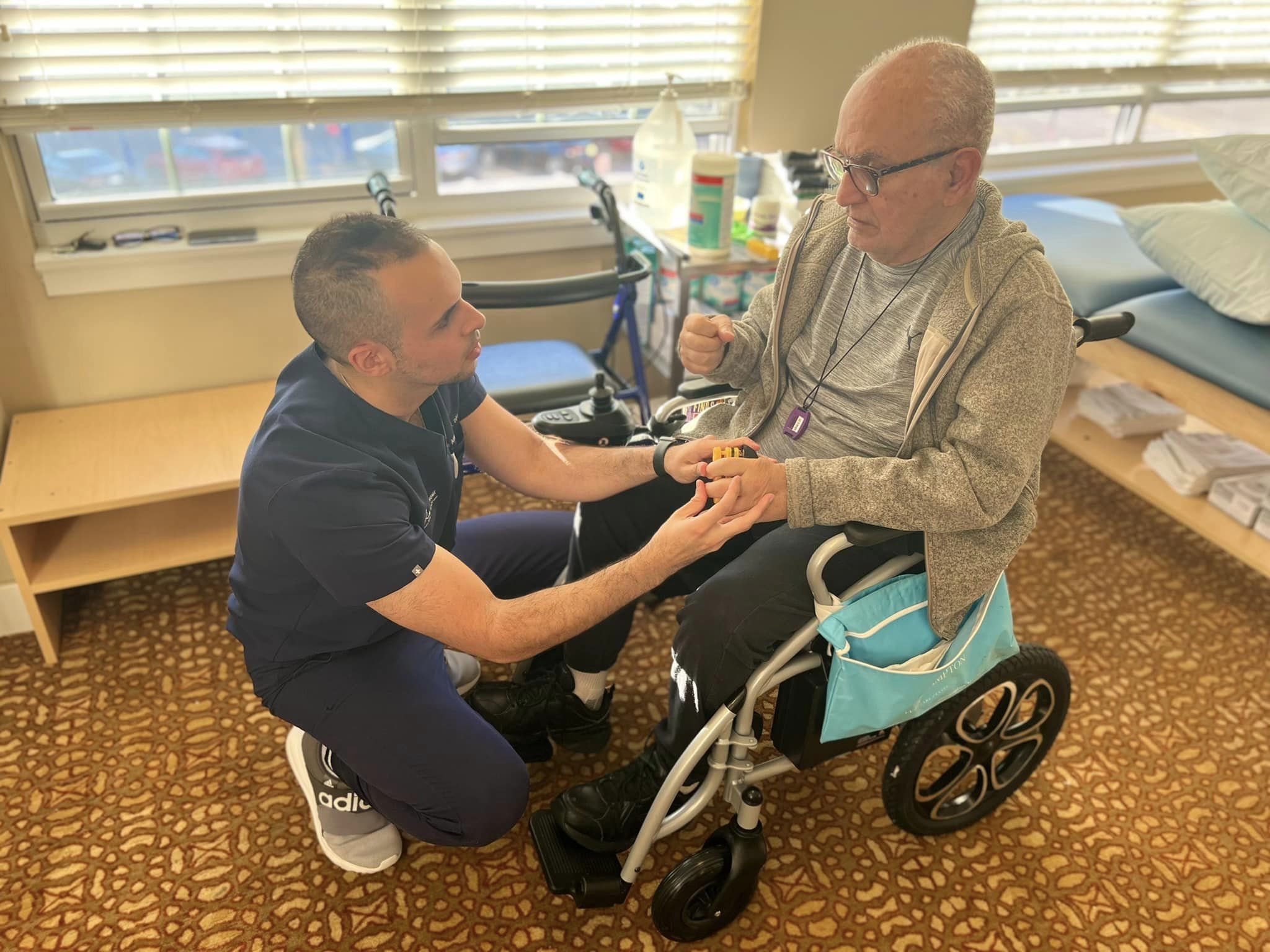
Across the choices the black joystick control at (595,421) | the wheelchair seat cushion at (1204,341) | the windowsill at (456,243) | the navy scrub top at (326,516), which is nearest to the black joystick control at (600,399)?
the black joystick control at (595,421)

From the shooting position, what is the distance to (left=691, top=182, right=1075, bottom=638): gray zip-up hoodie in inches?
54.3

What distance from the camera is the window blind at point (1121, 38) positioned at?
9.89ft

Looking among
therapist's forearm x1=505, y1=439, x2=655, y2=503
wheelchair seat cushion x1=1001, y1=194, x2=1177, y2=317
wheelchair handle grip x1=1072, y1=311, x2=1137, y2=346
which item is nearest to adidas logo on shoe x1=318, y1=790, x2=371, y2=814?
therapist's forearm x1=505, y1=439, x2=655, y2=503

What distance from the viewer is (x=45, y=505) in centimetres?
200

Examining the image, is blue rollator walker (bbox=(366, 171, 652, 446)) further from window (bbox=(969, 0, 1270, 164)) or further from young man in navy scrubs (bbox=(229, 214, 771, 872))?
window (bbox=(969, 0, 1270, 164))

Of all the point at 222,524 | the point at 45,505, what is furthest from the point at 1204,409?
the point at 45,505

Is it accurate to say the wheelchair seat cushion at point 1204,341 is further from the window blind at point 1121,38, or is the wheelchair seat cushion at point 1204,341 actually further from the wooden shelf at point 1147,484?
the window blind at point 1121,38

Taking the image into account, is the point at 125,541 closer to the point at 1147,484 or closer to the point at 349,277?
the point at 349,277

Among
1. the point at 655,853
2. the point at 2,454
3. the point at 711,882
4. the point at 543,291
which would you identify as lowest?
the point at 655,853

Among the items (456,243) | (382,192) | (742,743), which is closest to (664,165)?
(456,243)

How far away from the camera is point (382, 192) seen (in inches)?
90.0

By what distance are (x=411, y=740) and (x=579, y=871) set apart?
0.37 metres

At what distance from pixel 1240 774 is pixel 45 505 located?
2.57 meters

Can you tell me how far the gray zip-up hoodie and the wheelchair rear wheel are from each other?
0.81 feet
